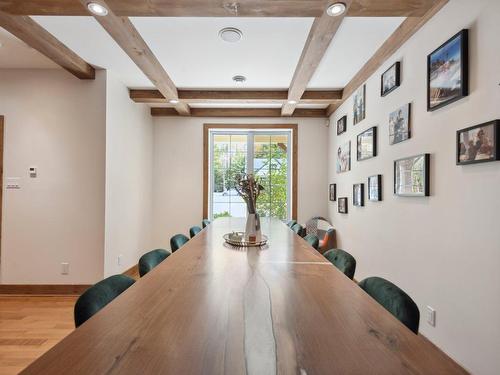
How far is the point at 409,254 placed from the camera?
2.46 meters

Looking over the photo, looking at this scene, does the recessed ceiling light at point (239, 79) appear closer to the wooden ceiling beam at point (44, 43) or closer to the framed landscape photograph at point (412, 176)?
the wooden ceiling beam at point (44, 43)

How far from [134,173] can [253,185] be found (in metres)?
2.95

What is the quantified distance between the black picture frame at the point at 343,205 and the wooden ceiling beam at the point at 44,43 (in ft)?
12.0

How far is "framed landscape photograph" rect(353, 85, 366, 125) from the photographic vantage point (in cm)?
348

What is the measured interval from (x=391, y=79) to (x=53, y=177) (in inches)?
154

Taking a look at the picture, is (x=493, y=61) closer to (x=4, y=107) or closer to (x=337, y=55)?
(x=337, y=55)

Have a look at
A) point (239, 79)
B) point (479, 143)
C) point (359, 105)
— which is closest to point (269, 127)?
point (239, 79)

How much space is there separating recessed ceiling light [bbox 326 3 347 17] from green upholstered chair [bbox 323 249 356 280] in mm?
1699

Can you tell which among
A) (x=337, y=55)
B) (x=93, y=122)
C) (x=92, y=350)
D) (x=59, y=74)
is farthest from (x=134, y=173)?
(x=92, y=350)

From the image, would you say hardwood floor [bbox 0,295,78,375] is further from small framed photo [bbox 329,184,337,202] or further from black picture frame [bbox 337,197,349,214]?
small framed photo [bbox 329,184,337,202]

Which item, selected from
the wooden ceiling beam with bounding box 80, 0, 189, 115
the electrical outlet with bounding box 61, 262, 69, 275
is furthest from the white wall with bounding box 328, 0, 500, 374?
the electrical outlet with bounding box 61, 262, 69, 275

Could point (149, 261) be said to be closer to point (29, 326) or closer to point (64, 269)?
point (29, 326)

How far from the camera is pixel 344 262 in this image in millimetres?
1666

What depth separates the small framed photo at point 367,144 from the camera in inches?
124
